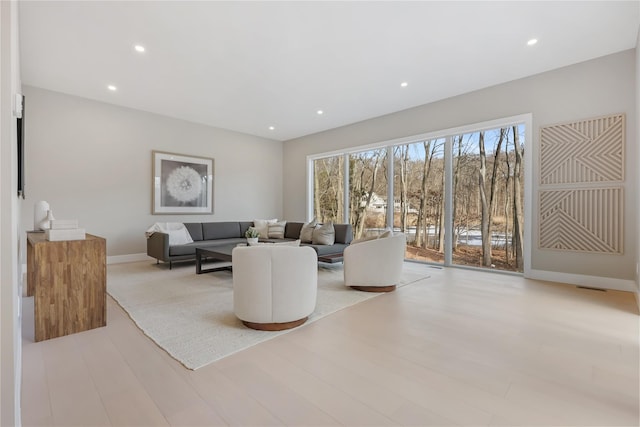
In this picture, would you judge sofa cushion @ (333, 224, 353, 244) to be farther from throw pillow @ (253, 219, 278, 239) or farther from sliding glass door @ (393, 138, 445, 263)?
throw pillow @ (253, 219, 278, 239)

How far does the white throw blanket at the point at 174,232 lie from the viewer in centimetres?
472

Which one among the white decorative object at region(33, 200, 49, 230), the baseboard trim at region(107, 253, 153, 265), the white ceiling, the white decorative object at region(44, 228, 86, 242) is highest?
the white ceiling

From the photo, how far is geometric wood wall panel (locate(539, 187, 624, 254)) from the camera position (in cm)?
361

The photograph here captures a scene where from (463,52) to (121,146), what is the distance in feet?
18.7

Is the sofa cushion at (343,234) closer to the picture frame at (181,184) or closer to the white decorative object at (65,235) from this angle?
the picture frame at (181,184)

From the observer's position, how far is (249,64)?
3.82 meters

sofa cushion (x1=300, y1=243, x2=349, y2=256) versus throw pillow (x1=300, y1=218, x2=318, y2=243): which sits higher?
throw pillow (x1=300, y1=218, x2=318, y2=243)

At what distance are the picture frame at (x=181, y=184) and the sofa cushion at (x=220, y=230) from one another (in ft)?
2.23

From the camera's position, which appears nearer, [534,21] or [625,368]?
[625,368]

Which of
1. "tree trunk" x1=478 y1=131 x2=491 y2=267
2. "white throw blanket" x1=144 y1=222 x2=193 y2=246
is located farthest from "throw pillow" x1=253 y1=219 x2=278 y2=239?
"tree trunk" x1=478 y1=131 x2=491 y2=267

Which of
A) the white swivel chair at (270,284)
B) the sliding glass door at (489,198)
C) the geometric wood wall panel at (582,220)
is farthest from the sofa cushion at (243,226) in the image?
the geometric wood wall panel at (582,220)

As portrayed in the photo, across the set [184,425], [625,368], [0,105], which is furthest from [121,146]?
[625,368]

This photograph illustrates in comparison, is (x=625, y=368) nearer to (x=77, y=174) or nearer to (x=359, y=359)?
(x=359, y=359)

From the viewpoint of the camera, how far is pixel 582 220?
12.5ft
